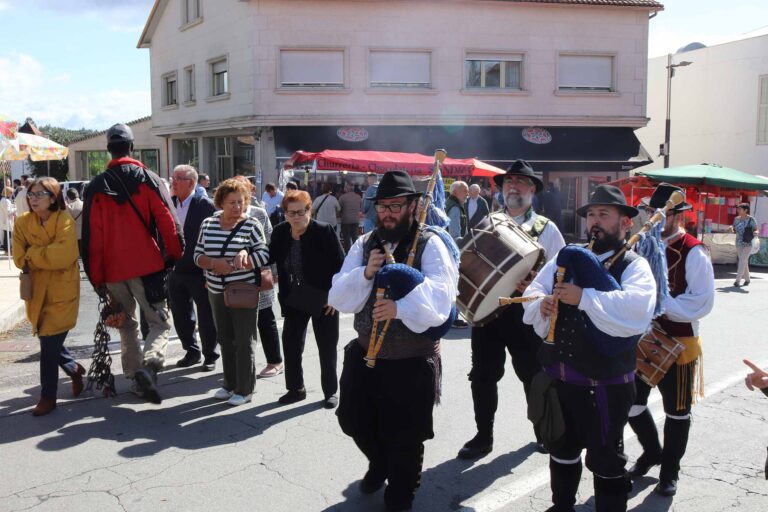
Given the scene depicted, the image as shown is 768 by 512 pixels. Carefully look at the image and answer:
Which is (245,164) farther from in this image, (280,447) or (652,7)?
(280,447)

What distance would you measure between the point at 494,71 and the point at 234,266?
63.3ft

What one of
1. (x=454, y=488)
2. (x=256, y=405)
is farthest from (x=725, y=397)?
(x=256, y=405)

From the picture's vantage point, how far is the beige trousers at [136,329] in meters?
5.72

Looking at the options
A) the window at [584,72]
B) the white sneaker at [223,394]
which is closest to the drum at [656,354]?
the white sneaker at [223,394]

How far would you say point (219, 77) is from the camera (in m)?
24.3

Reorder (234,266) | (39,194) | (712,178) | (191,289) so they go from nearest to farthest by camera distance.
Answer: (39,194)
(234,266)
(191,289)
(712,178)

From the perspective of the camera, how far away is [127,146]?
19.0 ft


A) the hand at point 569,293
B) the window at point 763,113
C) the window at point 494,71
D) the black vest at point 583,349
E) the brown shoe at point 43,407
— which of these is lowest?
the brown shoe at point 43,407

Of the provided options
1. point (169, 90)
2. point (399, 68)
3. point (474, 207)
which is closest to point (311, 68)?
point (399, 68)

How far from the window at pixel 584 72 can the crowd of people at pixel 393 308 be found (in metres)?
19.0

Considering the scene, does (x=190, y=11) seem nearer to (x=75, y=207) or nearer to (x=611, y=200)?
(x=75, y=207)

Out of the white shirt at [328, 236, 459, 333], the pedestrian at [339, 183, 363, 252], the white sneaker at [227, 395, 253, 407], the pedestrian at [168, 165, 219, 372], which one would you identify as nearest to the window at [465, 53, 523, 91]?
the pedestrian at [339, 183, 363, 252]

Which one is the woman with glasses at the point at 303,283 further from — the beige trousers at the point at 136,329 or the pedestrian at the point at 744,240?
the pedestrian at the point at 744,240

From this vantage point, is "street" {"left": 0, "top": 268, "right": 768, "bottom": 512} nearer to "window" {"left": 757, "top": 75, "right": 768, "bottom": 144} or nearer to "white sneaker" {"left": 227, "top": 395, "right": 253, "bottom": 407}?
"white sneaker" {"left": 227, "top": 395, "right": 253, "bottom": 407}
